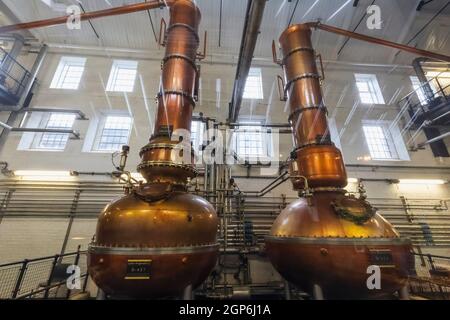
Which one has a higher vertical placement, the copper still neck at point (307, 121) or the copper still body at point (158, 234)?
the copper still neck at point (307, 121)

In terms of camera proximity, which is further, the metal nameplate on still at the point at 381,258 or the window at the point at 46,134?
the window at the point at 46,134

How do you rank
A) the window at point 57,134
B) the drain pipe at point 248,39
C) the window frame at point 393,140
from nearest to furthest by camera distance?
the drain pipe at point 248,39 → the window at point 57,134 → the window frame at point 393,140

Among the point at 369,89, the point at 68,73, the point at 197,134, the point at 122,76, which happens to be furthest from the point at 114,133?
the point at 369,89

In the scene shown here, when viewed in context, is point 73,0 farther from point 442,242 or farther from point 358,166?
point 442,242

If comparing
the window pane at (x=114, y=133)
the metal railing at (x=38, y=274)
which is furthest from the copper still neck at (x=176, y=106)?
the window pane at (x=114, y=133)

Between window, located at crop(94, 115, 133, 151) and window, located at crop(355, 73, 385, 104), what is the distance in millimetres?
7909

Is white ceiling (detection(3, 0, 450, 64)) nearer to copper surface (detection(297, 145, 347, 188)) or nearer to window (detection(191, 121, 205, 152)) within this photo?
window (detection(191, 121, 205, 152))

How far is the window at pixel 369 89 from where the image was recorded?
7.27m

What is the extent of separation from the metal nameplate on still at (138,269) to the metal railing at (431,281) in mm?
4636

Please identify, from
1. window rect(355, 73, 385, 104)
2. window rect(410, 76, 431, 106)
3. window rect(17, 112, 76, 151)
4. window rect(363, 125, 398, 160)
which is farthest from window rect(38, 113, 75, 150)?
window rect(410, 76, 431, 106)

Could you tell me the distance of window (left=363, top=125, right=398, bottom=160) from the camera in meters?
6.50

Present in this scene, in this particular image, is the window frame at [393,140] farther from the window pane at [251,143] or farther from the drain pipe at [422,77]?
the window pane at [251,143]

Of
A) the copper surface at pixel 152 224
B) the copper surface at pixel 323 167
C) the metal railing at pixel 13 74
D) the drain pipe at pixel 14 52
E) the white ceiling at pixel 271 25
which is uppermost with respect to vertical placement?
the white ceiling at pixel 271 25

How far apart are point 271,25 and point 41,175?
8.13 m
